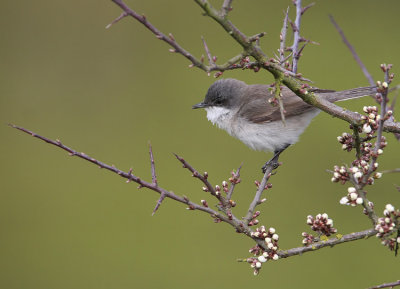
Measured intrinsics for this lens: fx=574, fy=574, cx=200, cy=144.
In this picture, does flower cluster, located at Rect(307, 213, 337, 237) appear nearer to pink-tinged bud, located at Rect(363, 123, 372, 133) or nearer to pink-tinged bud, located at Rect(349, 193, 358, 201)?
pink-tinged bud, located at Rect(349, 193, 358, 201)

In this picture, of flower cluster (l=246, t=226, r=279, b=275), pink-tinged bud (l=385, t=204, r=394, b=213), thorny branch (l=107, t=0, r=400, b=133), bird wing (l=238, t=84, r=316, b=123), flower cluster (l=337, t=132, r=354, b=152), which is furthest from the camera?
bird wing (l=238, t=84, r=316, b=123)

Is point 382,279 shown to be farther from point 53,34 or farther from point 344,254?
point 53,34

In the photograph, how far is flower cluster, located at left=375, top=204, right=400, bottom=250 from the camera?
83.0 inches

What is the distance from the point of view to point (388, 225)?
2113mm

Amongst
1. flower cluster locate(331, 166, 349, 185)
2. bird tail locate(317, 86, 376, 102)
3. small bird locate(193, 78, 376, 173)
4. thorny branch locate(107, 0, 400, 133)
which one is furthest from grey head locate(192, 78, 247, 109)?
flower cluster locate(331, 166, 349, 185)

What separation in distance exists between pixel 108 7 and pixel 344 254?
445 centimetres

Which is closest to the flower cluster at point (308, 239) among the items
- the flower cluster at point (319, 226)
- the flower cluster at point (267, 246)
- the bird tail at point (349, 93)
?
the flower cluster at point (319, 226)

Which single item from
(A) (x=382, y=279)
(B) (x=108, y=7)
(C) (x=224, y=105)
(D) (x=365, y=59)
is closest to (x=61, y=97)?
(B) (x=108, y=7)

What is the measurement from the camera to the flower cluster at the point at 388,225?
2.11m

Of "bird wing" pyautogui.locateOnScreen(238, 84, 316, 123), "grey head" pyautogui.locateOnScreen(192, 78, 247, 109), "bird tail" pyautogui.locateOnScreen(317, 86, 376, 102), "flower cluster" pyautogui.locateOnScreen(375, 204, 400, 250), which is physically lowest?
"flower cluster" pyautogui.locateOnScreen(375, 204, 400, 250)

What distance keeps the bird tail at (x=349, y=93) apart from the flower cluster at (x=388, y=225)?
1.60m

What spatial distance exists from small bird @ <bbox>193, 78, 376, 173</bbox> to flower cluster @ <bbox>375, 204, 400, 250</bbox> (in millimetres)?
2181

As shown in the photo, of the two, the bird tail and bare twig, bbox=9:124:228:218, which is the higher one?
the bird tail

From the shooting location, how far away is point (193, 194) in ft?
19.4
